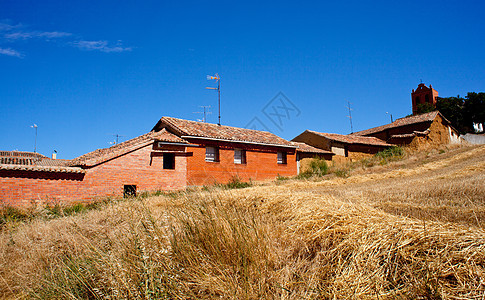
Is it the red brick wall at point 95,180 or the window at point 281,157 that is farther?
the window at point 281,157

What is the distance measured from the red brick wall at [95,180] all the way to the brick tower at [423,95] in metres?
51.8

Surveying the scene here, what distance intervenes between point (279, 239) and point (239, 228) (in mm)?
549

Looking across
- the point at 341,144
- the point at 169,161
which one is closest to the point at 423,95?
the point at 341,144

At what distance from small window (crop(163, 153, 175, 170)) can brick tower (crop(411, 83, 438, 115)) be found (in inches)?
2001

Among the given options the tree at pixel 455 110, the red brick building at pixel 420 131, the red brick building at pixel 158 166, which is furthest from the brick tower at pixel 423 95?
the red brick building at pixel 158 166

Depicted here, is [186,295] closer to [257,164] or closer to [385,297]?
[385,297]

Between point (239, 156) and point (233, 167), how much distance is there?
45.4 inches

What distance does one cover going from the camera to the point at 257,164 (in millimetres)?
20094

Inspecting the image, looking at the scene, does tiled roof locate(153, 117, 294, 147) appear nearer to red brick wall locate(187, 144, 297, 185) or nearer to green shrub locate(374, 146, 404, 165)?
red brick wall locate(187, 144, 297, 185)

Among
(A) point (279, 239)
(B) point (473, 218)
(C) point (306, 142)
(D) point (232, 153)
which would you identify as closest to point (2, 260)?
(A) point (279, 239)

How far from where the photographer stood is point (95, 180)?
13344 mm

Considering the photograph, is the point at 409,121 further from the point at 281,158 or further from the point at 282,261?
the point at 282,261

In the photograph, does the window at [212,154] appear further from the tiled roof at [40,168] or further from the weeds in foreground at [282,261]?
the weeds in foreground at [282,261]

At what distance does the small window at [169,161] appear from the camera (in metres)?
16.4
